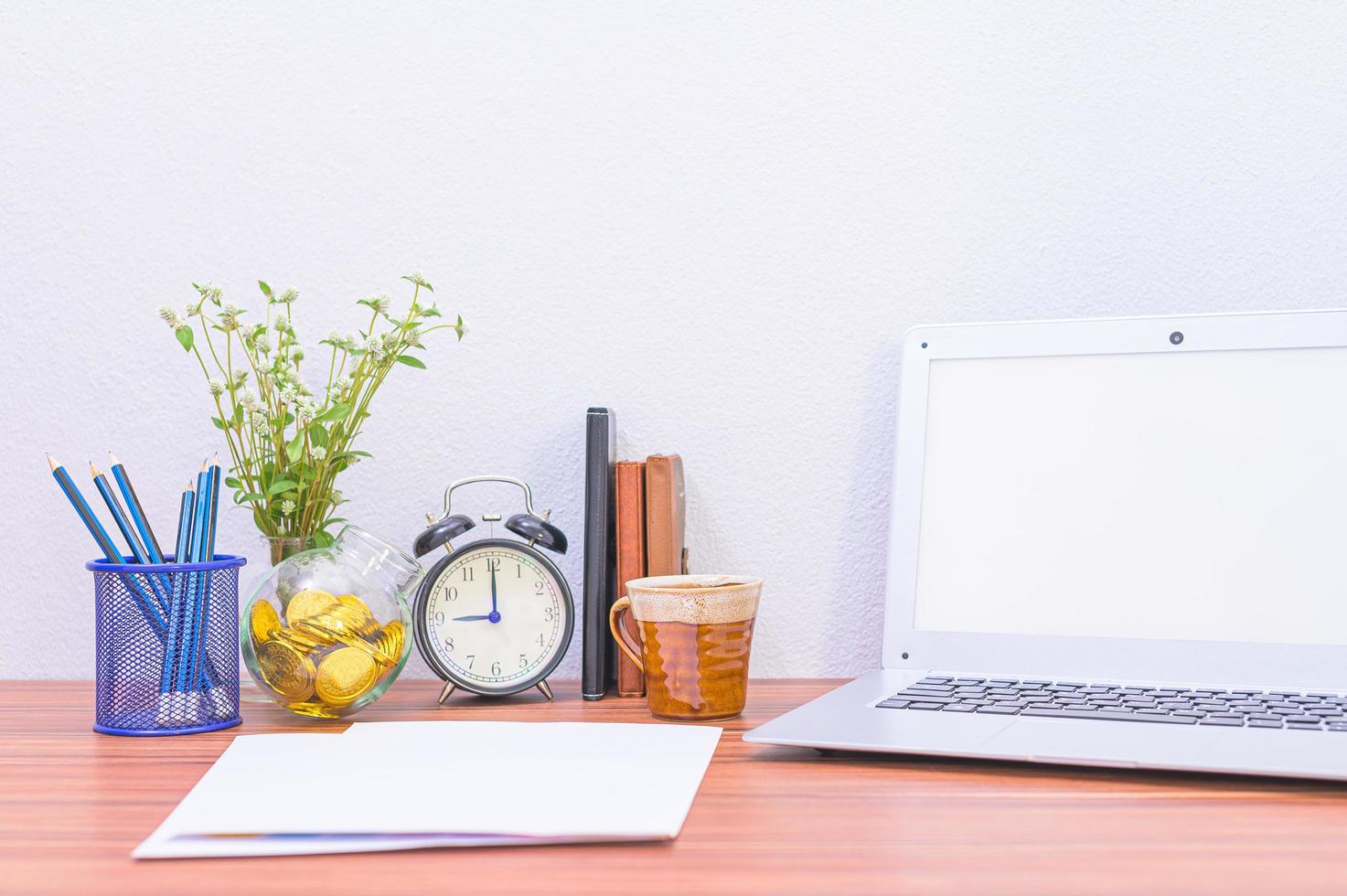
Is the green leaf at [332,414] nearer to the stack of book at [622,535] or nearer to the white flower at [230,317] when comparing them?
the white flower at [230,317]

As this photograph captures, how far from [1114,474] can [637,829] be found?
0.53 meters

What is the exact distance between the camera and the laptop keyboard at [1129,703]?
683 millimetres

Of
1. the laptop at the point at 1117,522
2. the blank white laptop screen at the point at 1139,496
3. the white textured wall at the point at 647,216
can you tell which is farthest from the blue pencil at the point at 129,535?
the blank white laptop screen at the point at 1139,496

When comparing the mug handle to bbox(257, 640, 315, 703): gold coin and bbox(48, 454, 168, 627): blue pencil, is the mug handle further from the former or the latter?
bbox(48, 454, 168, 627): blue pencil

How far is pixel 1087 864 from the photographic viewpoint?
1.58 ft

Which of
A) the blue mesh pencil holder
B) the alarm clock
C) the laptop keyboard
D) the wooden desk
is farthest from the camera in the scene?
the alarm clock

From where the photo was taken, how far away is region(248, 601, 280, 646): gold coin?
0.82 m

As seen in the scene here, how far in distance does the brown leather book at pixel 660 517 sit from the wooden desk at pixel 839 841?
0.26 meters

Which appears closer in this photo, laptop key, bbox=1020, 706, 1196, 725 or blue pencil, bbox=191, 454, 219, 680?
laptop key, bbox=1020, 706, 1196, 725

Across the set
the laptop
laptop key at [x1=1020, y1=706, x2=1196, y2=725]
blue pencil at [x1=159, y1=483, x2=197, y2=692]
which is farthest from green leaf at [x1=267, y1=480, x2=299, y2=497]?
laptop key at [x1=1020, y1=706, x2=1196, y2=725]

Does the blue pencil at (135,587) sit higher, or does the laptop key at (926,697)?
the blue pencil at (135,587)

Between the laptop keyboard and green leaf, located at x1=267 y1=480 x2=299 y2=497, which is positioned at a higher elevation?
green leaf, located at x1=267 y1=480 x2=299 y2=497

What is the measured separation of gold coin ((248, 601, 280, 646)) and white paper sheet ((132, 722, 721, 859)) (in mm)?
90

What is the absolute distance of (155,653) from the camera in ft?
2.62
